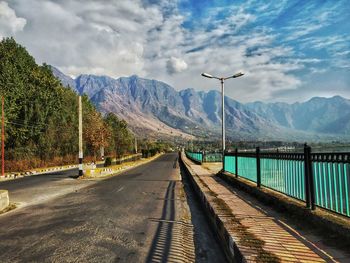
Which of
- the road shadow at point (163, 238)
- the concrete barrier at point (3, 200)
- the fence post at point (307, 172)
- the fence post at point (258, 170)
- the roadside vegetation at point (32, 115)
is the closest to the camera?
the road shadow at point (163, 238)

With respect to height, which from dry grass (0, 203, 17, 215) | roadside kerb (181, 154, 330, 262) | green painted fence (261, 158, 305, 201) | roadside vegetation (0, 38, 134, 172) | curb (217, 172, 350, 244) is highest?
roadside vegetation (0, 38, 134, 172)

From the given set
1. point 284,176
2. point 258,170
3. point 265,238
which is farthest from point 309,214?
point 258,170

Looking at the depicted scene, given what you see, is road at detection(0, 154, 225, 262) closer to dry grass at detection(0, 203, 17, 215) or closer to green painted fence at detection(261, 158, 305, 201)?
dry grass at detection(0, 203, 17, 215)

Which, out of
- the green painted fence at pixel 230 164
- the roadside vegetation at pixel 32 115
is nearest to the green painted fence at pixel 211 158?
the roadside vegetation at pixel 32 115

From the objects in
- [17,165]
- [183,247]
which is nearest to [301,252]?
[183,247]

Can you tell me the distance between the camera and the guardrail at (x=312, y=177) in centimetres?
652

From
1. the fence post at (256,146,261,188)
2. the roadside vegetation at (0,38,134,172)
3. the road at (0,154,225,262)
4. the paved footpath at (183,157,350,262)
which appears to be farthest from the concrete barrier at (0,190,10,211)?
the roadside vegetation at (0,38,134,172)

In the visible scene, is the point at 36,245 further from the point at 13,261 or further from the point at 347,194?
the point at 347,194

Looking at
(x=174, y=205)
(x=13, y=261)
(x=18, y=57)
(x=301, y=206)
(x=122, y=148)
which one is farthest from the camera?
(x=122, y=148)

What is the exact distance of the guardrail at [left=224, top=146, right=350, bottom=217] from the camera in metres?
6.52

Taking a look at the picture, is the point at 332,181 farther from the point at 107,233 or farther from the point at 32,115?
the point at 32,115

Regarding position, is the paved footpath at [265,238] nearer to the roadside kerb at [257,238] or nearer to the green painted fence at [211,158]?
the roadside kerb at [257,238]

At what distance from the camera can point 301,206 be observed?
812 cm

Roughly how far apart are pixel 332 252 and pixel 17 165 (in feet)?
136
